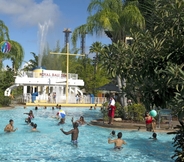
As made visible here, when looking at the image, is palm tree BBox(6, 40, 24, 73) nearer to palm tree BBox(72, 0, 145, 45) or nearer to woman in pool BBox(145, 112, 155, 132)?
palm tree BBox(72, 0, 145, 45)

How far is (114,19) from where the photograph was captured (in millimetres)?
19500

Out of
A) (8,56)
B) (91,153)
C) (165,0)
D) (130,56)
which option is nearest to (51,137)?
(91,153)

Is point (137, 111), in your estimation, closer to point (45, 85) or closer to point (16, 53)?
point (45, 85)

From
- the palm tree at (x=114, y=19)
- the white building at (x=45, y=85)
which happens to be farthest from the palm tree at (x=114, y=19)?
the white building at (x=45, y=85)

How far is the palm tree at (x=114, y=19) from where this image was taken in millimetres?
19500

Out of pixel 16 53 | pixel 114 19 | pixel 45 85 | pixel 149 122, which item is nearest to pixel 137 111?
pixel 149 122

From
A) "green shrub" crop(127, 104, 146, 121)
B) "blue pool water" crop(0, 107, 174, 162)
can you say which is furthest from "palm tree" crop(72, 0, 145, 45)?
"blue pool water" crop(0, 107, 174, 162)

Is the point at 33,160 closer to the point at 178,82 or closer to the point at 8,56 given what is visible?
the point at 178,82

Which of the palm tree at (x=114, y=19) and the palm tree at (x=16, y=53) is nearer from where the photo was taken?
the palm tree at (x=114, y=19)

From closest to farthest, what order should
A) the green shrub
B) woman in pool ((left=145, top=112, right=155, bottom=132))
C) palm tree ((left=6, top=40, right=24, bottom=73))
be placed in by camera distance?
woman in pool ((left=145, top=112, right=155, bottom=132)) < the green shrub < palm tree ((left=6, top=40, right=24, bottom=73))

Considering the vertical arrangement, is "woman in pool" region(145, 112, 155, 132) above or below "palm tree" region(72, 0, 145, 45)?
below

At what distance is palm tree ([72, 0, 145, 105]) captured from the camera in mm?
19500

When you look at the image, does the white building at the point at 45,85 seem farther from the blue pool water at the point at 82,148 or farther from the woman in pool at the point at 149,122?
the woman in pool at the point at 149,122

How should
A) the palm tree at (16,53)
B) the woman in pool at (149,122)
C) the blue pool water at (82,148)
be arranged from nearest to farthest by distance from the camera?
the blue pool water at (82,148) < the woman in pool at (149,122) < the palm tree at (16,53)
